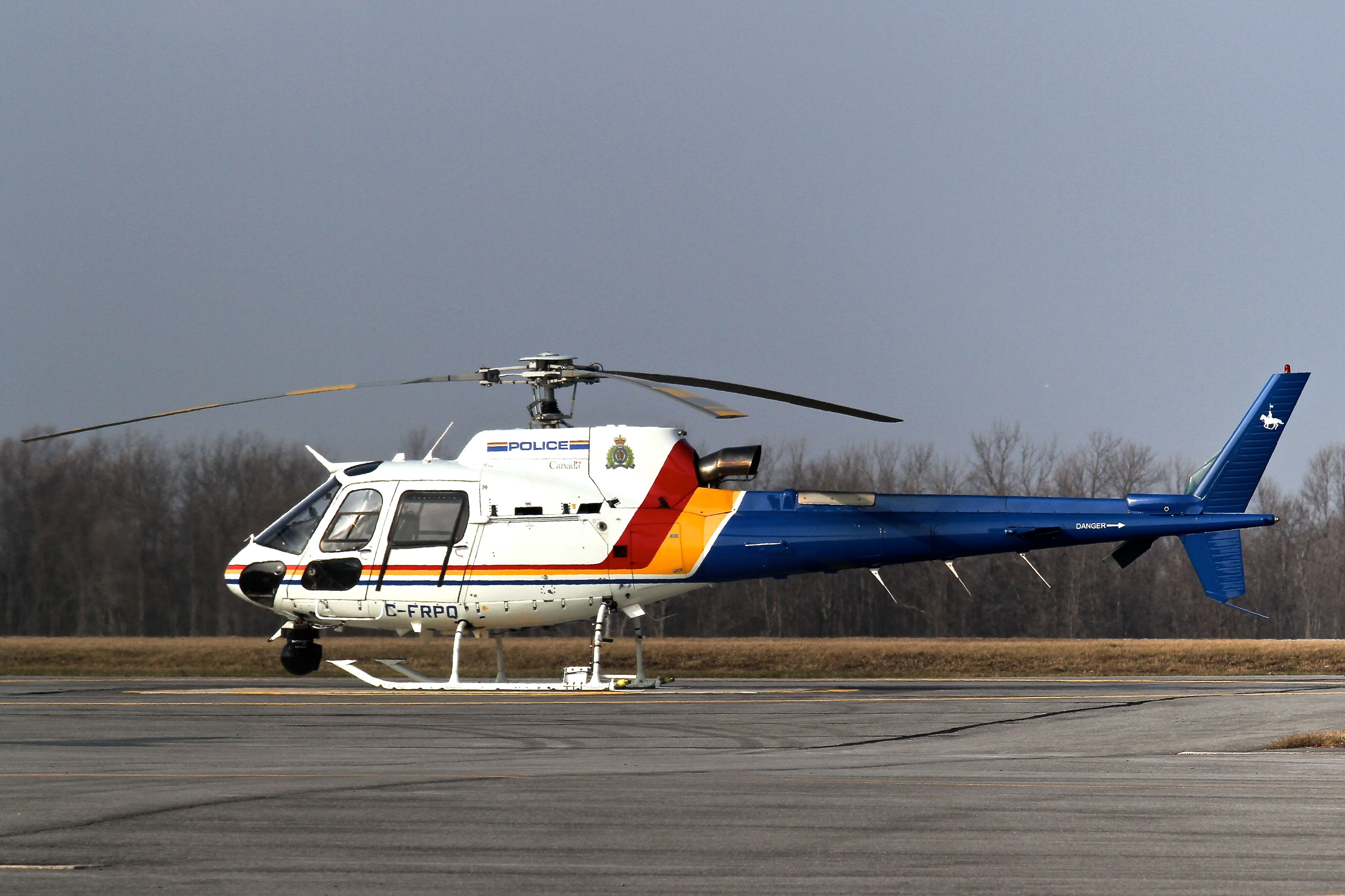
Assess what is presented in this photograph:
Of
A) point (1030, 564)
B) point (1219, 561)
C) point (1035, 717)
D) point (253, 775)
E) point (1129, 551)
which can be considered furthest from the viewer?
point (1129, 551)

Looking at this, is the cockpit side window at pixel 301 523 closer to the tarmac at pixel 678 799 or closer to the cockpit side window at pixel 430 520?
the cockpit side window at pixel 430 520

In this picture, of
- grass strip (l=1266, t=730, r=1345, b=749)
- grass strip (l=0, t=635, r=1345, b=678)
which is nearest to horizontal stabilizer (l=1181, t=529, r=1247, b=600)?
grass strip (l=0, t=635, r=1345, b=678)

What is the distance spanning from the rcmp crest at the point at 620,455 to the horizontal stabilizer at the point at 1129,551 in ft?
23.3

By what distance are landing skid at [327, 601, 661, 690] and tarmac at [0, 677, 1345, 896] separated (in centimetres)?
193

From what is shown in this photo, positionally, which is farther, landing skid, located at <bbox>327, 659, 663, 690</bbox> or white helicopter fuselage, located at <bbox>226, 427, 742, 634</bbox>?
white helicopter fuselage, located at <bbox>226, 427, 742, 634</bbox>

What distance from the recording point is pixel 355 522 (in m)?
18.5

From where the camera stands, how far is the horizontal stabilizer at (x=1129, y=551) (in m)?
17.9

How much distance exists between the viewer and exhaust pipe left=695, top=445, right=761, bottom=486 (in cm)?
1798

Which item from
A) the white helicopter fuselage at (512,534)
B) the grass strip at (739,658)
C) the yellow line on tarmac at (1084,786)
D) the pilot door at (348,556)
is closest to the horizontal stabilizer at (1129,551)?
the grass strip at (739,658)

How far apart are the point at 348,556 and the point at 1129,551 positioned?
11.5 metres

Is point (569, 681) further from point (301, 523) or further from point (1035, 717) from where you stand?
point (1035, 717)

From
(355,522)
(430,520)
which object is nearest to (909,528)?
(430,520)

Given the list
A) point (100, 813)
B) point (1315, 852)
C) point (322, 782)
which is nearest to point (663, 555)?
point (322, 782)

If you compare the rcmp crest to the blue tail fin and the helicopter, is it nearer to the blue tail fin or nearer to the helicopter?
the helicopter
